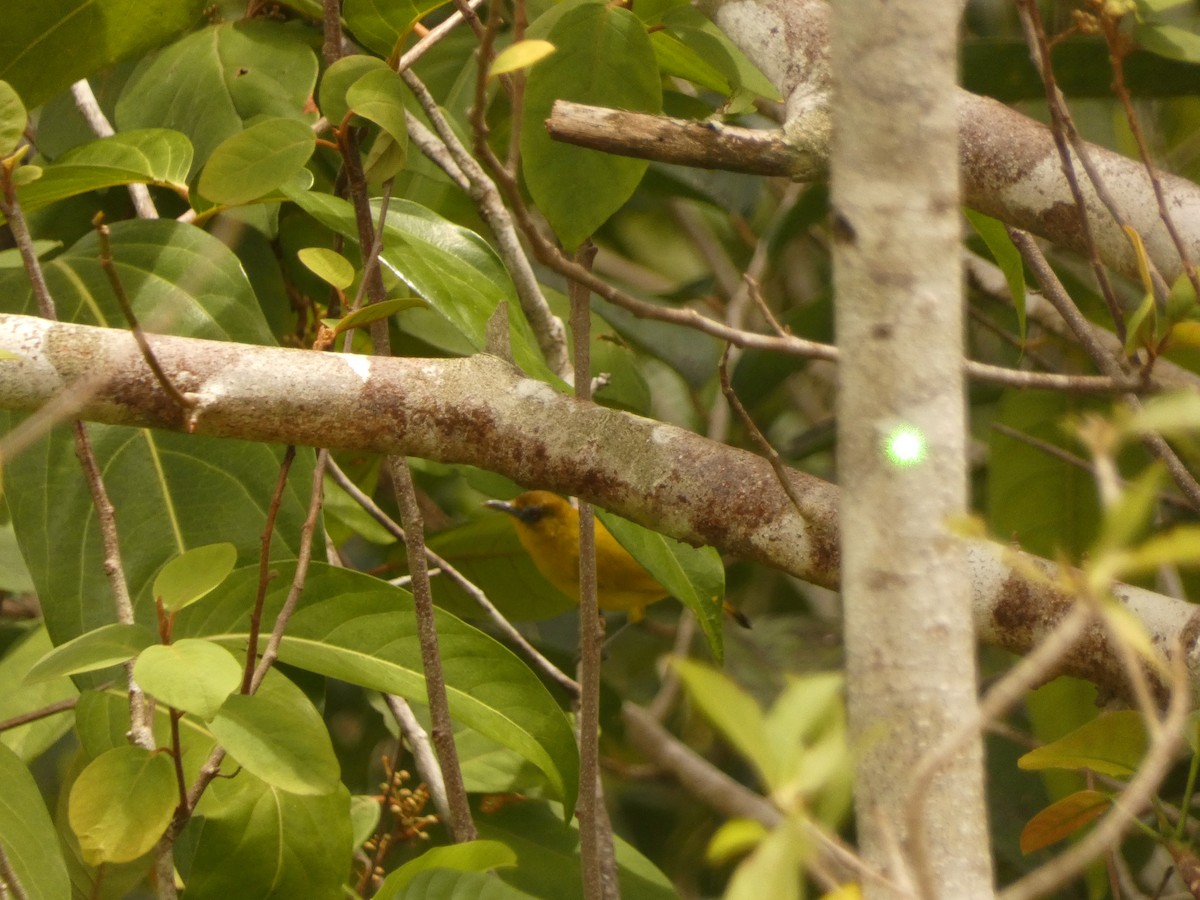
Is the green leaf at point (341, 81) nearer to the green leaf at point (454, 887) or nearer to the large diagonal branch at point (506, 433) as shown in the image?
the large diagonal branch at point (506, 433)

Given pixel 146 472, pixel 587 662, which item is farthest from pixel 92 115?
pixel 587 662

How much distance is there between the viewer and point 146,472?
40.9 inches

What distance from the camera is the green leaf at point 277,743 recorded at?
0.74m

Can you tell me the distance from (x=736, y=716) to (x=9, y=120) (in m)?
0.74

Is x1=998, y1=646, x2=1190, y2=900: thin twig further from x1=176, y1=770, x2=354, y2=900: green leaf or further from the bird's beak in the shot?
the bird's beak

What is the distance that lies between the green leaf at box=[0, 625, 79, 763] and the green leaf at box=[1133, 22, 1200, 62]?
4.15 ft

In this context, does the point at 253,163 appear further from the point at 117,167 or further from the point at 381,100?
the point at 117,167

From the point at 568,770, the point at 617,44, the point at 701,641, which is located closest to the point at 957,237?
the point at 617,44

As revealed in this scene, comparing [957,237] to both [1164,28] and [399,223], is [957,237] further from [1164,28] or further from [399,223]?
[1164,28]

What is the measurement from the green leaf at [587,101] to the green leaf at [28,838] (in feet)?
1.81

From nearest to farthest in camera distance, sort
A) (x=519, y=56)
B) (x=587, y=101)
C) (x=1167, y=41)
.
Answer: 1. (x=519, y=56)
2. (x=587, y=101)
3. (x=1167, y=41)

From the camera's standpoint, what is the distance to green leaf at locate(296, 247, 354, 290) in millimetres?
873

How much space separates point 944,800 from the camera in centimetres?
45

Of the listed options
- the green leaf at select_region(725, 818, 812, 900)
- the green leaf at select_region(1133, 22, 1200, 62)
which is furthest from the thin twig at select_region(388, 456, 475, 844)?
the green leaf at select_region(1133, 22, 1200, 62)
